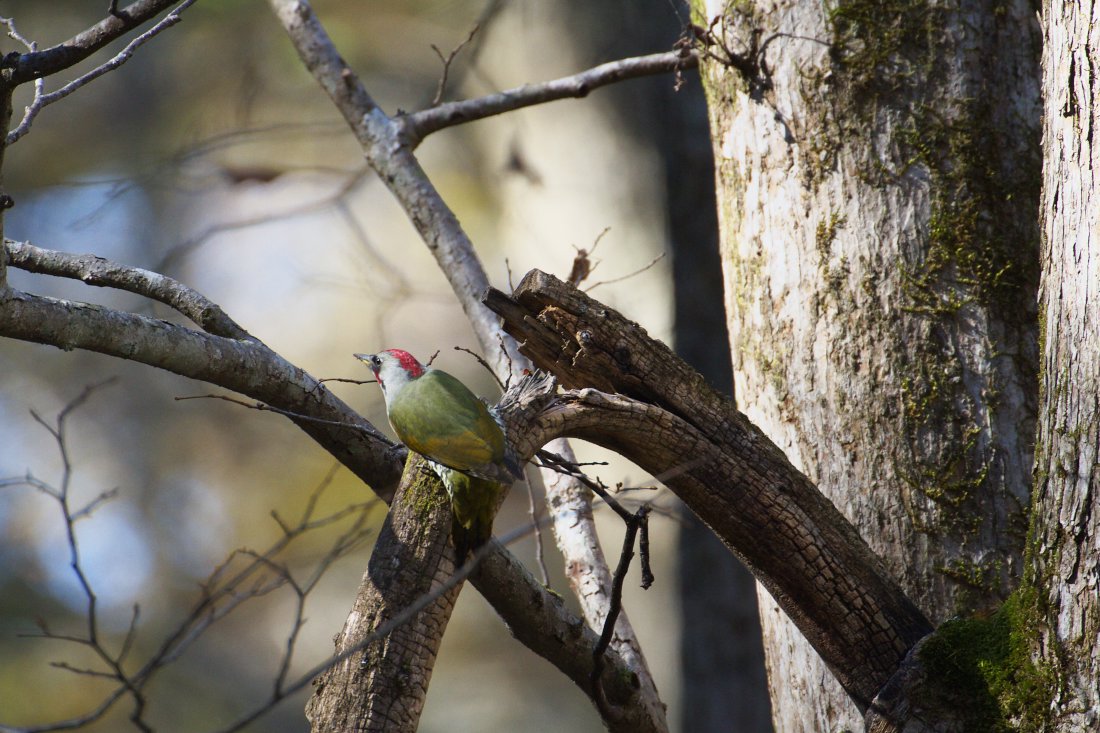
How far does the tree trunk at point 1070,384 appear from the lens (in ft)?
4.50

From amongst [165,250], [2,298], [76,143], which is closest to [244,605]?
[165,250]

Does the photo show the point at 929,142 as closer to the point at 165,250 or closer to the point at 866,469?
the point at 866,469

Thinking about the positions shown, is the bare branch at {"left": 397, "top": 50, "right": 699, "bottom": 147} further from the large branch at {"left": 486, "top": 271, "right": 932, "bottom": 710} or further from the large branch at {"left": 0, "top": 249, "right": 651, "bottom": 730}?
the large branch at {"left": 486, "top": 271, "right": 932, "bottom": 710}

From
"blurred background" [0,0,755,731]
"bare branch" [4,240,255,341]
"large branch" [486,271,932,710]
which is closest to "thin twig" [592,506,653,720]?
"large branch" [486,271,932,710]

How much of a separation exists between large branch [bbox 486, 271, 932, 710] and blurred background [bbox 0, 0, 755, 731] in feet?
11.1

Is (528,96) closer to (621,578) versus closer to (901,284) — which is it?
(901,284)

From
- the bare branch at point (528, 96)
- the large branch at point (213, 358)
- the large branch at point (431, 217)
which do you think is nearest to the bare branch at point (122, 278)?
the large branch at point (213, 358)

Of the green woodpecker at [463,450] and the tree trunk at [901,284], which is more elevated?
the tree trunk at [901,284]

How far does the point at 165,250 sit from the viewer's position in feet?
18.9

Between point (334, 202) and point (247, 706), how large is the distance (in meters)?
3.25

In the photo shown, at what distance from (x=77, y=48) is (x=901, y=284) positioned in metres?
1.84

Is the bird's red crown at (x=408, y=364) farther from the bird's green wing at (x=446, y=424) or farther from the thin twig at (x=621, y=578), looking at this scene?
the thin twig at (x=621, y=578)

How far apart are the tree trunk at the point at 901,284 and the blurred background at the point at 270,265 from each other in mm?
2848

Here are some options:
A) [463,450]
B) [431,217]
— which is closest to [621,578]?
[463,450]
